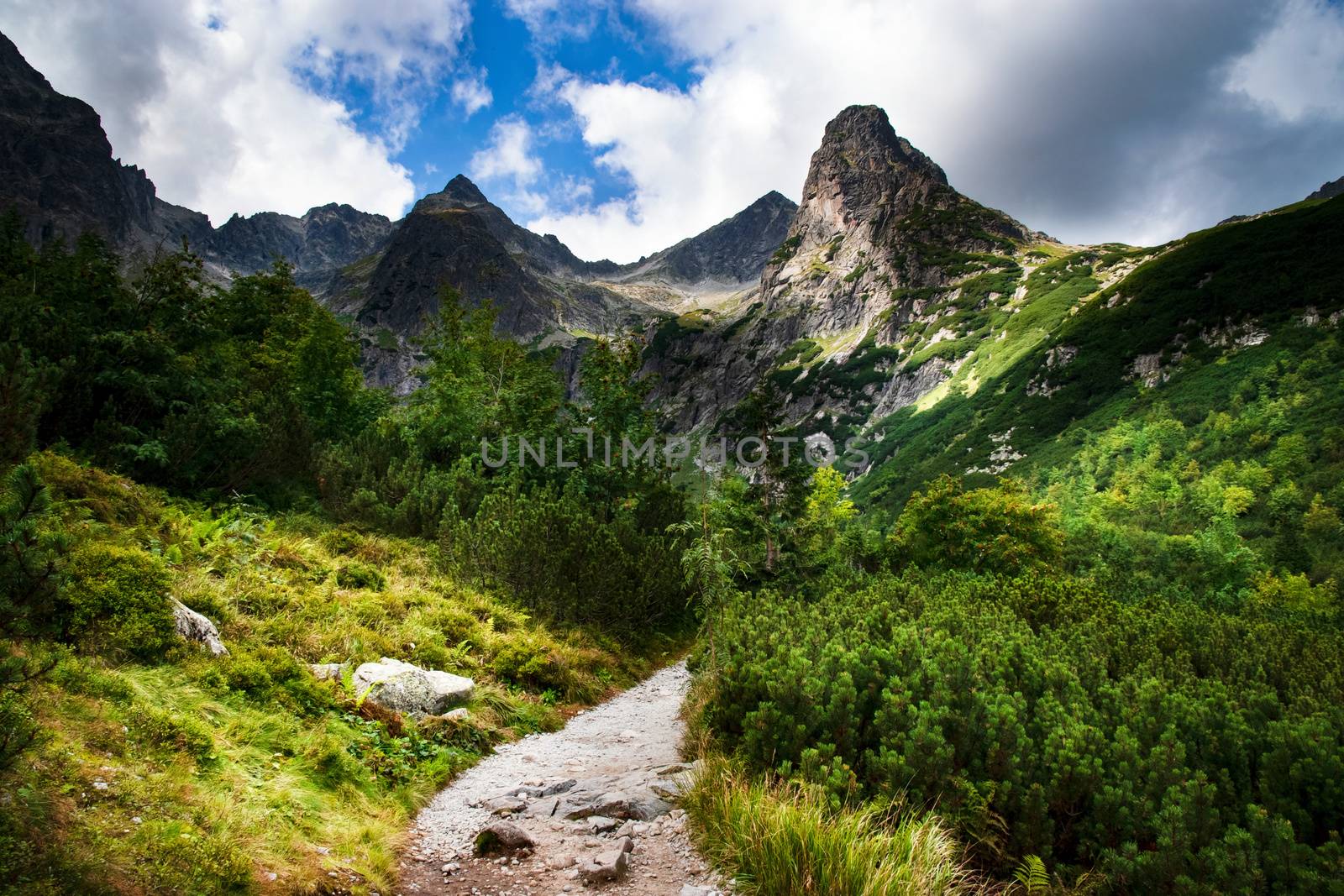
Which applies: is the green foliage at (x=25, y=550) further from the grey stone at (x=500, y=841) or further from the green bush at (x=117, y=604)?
the grey stone at (x=500, y=841)

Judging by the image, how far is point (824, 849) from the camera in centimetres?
391

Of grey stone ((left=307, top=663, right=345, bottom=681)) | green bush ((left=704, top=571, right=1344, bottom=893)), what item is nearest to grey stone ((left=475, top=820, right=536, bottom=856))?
green bush ((left=704, top=571, right=1344, bottom=893))

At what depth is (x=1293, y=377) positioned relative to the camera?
65.4 meters

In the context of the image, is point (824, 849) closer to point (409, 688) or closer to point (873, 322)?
point (409, 688)

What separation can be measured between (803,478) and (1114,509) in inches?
2419

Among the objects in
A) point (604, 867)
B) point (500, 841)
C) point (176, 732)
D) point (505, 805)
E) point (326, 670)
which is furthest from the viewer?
point (326, 670)

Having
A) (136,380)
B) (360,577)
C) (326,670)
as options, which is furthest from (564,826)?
(136,380)

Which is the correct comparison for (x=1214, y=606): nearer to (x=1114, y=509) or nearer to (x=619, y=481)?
(x=619, y=481)

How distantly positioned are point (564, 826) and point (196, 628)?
15.3 ft

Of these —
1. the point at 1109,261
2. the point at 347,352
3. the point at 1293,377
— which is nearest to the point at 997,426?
the point at 1293,377

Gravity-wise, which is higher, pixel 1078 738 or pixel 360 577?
pixel 360 577

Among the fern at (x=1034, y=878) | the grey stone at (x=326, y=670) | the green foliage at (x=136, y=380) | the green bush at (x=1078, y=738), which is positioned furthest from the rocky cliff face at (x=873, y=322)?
the fern at (x=1034, y=878)

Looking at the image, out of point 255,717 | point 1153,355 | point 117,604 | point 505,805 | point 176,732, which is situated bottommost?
point 505,805

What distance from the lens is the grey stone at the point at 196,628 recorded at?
6320mm
